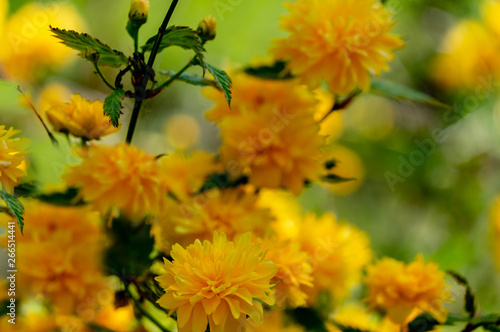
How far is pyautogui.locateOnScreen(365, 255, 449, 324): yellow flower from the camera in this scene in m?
0.56

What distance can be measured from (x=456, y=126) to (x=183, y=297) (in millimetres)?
1328

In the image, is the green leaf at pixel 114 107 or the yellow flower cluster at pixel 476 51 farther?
the yellow flower cluster at pixel 476 51

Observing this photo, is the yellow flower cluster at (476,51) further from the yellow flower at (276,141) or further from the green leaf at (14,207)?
the green leaf at (14,207)

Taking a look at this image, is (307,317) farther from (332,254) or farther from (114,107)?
(114,107)

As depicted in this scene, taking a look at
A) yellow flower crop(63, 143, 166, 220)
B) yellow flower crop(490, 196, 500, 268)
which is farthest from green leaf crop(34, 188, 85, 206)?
yellow flower crop(490, 196, 500, 268)

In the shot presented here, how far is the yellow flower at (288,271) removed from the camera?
1.57ft

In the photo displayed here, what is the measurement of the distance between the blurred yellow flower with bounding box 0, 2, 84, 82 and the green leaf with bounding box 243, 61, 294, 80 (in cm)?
60

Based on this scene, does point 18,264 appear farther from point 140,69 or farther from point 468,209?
point 468,209

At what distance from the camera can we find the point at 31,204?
0.56 meters

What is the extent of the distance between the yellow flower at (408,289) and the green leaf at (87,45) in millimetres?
327

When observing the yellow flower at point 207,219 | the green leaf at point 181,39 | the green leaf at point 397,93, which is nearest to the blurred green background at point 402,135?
the green leaf at point 397,93

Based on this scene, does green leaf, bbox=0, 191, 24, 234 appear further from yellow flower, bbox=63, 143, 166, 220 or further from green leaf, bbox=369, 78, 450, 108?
green leaf, bbox=369, 78, 450, 108

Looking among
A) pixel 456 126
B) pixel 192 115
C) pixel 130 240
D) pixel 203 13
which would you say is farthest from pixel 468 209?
pixel 130 240

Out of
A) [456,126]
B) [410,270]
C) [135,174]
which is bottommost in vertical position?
[456,126]
